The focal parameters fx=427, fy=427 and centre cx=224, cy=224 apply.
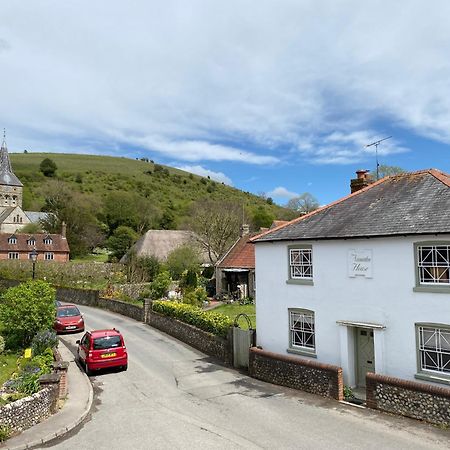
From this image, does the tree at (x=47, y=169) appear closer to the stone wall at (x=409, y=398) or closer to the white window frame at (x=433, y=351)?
the stone wall at (x=409, y=398)

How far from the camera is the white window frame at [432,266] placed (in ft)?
41.2

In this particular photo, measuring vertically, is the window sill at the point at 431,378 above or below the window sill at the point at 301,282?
below

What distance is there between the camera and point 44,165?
130 meters

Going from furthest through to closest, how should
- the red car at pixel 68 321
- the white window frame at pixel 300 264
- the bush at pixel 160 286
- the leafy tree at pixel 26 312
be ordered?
the bush at pixel 160 286 < the red car at pixel 68 321 < the leafy tree at pixel 26 312 < the white window frame at pixel 300 264

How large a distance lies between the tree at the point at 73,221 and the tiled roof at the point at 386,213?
2197 inches

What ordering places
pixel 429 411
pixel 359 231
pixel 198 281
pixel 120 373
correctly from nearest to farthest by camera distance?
1. pixel 429 411
2. pixel 359 231
3. pixel 120 373
4. pixel 198 281

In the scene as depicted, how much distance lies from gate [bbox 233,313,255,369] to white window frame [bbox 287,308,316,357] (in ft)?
7.02

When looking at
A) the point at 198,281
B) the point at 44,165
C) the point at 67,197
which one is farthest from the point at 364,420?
the point at 44,165

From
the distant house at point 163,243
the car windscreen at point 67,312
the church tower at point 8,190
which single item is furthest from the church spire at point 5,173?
the car windscreen at point 67,312

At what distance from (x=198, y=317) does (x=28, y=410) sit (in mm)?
12160

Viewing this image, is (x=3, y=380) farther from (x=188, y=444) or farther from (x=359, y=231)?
(x=359, y=231)

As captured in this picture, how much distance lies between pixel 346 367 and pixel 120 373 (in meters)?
9.39

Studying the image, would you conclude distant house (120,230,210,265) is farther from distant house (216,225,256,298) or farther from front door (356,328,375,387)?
Result: front door (356,328,375,387)

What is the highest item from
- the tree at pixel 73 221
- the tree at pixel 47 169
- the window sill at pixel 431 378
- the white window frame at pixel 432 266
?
the tree at pixel 47 169
